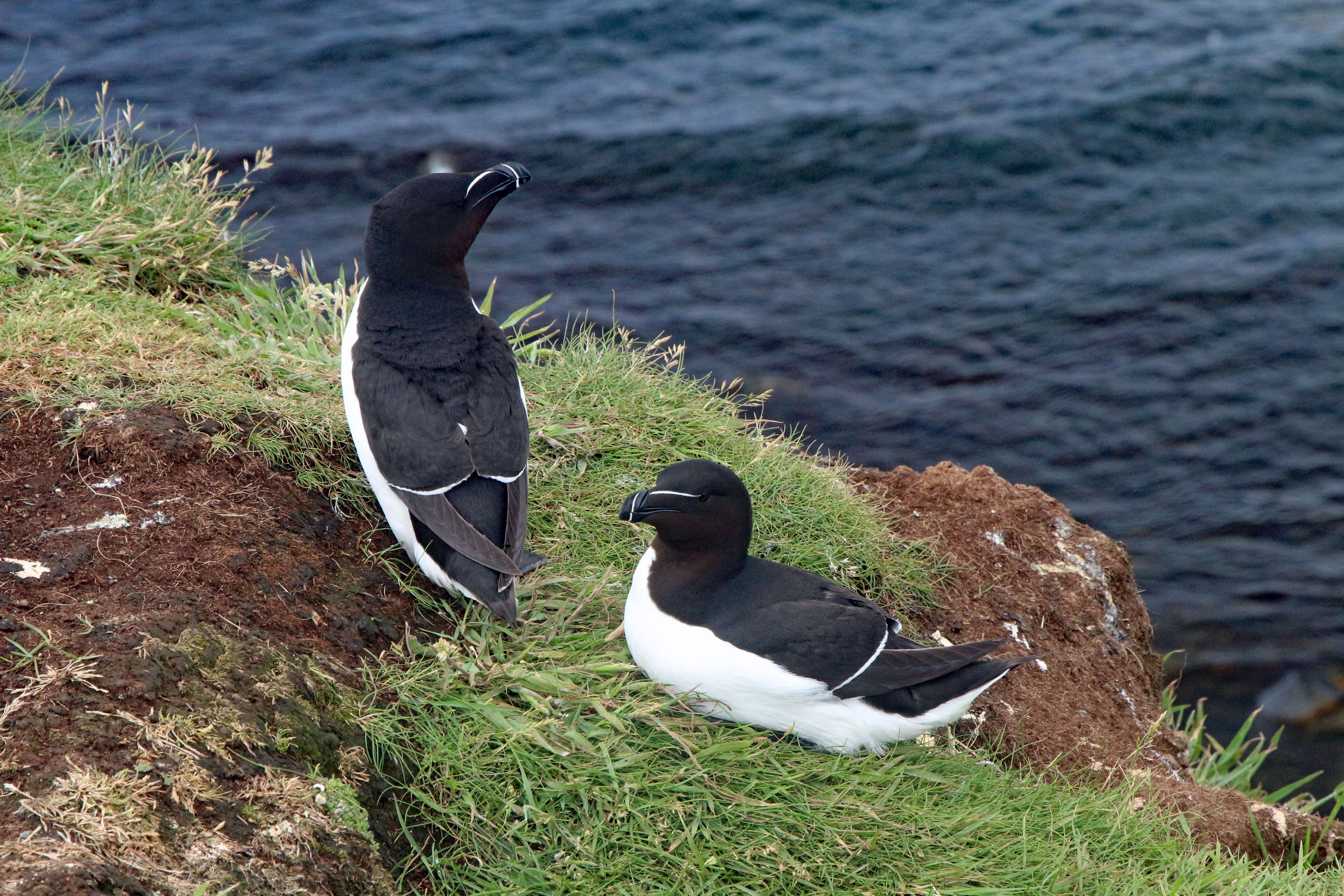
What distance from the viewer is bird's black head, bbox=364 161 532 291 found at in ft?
12.3

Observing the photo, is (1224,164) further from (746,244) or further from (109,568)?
(109,568)

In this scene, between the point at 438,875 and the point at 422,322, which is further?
the point at 422,322

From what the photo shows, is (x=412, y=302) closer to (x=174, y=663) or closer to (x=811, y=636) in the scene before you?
(x=174, y=663)

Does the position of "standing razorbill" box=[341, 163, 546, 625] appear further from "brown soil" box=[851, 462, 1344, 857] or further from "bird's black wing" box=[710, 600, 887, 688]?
"brown soil" box=[851, 462, 1344, 857]

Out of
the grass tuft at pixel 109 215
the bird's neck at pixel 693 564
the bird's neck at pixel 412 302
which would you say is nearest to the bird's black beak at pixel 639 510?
the bird's neck at pixel 693 564

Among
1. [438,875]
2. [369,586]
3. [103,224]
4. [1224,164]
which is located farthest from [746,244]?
[438,875]

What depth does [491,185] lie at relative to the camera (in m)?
3.79

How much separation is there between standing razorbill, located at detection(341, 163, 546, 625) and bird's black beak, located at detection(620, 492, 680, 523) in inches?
13.6

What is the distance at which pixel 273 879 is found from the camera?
8.17ft

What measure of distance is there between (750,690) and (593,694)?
46 centimetres

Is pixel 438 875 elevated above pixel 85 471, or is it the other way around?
pixel 85 471

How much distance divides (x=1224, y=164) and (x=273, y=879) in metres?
10.1

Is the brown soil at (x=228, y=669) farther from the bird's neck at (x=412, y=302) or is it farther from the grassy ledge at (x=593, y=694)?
the bird's neck at (x=412, y=302)

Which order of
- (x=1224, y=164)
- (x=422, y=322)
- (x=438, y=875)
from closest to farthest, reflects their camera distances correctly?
1. (x=438, y=875)
2. (x=422, y=322)
3. (x=1224, y=164)
